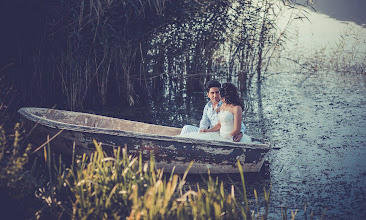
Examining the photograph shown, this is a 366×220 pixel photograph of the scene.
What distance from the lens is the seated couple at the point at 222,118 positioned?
13.9ft

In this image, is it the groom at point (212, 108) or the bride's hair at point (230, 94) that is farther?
the groom at point (212, 108)

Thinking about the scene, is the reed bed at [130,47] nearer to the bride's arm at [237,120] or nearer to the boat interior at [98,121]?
the boat interior at [98,121]

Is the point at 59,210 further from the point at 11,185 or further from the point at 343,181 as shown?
the point at 343,181

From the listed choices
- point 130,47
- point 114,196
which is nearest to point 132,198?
point 114,196

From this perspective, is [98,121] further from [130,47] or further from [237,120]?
[237,120]

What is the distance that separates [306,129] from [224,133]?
6.20 ft

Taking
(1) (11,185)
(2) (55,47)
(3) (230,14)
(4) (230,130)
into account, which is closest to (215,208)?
(1) (11,185)

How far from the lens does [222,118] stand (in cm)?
435

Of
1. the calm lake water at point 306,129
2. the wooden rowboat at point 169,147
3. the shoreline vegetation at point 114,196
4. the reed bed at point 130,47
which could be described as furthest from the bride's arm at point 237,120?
the reed bed at point 130,47

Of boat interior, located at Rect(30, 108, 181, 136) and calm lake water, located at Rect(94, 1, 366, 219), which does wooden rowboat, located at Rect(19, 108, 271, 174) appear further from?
boat interior, located at Rect(30, 108, 181, 136)

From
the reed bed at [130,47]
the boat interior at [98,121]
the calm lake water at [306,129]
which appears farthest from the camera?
the reed bed at [130,47]

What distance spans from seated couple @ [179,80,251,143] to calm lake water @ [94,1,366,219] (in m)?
0.43

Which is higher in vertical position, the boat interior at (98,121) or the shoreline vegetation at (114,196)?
the boat interior at (98,121)

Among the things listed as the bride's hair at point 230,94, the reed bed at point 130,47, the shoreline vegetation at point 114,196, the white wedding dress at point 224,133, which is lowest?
the shoreline vegetation at point 114,196
